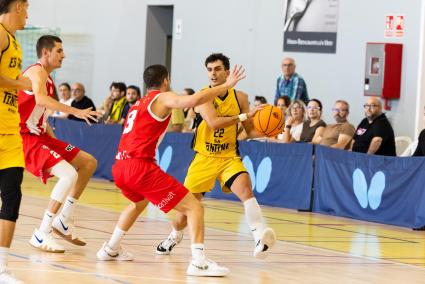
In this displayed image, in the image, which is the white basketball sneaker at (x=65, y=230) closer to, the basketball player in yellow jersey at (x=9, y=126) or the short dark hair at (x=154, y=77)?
the short dark hair at (x=154, y=77)

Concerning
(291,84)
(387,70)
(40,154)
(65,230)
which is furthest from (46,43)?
(387,70)

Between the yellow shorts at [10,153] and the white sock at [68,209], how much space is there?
2257 mm

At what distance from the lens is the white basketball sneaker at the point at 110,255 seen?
29.3ft

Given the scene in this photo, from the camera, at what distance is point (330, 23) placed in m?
18.2

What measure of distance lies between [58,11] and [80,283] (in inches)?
707


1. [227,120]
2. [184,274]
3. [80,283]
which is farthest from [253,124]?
[80,283]

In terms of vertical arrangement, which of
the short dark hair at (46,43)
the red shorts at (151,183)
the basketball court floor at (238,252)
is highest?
the short dark hair at (46,43)

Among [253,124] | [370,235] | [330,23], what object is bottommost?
[370,235]

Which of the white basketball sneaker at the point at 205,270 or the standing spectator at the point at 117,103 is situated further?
the standing spectator at the point at 117,103

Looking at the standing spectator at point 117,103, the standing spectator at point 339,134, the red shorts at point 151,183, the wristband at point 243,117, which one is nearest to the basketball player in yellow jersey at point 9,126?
the red shorts at point 151,183

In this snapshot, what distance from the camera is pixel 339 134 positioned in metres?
15.1

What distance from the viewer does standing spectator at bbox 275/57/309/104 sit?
16.8m

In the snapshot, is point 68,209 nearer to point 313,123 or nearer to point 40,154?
point 40,154

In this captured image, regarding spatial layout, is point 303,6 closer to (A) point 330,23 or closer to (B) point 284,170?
(A) point 330,23
